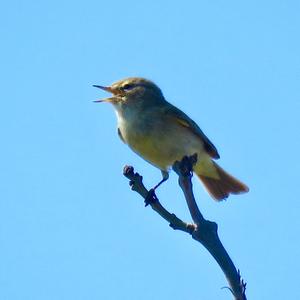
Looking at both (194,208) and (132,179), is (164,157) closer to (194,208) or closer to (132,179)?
(132,179)

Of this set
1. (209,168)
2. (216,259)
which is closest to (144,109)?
(209,168)

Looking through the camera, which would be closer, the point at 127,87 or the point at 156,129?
the point at 156,129

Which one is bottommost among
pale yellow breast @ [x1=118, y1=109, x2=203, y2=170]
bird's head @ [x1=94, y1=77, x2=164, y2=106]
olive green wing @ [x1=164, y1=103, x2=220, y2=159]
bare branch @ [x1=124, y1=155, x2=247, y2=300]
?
bare branch @ [x1=124, y1=155, x2=247, y2=300]

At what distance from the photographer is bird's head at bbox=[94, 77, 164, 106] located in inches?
296

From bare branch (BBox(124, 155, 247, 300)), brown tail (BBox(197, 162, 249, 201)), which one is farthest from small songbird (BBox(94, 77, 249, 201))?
bare branch (BBox(124, 155, 247, 300))

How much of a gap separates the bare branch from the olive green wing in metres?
Result: 3.41

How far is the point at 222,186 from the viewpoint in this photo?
8.32 meters

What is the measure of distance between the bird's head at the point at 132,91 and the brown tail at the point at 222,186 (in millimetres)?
1213

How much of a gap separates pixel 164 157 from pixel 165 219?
350 cm

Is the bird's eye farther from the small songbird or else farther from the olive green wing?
the olive green wing

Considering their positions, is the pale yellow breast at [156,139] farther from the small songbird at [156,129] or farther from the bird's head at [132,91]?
the bird's head at [132,91]

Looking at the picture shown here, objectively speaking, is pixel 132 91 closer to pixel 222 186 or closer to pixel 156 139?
pixel 156 139

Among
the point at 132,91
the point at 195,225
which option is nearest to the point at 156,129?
the point at 132,91

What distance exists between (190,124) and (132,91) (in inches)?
30.4
